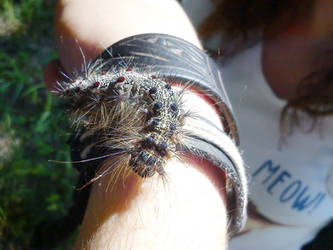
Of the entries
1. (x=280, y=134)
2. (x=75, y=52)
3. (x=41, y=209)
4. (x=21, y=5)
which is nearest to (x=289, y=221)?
(x=280, y=134)

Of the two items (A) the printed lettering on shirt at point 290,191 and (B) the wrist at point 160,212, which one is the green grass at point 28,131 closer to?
(B) the wrist at point 160,212

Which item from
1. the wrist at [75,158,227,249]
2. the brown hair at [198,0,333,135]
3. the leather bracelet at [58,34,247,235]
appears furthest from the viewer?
the brown hair at [198,0,333,135]

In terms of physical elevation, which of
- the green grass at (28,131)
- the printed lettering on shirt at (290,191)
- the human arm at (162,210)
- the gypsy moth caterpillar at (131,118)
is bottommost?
the printed lettering on shirt at (290,191)

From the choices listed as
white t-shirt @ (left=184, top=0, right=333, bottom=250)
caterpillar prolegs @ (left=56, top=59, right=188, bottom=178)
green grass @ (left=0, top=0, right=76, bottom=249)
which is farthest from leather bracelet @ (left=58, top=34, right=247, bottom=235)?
green grass @ (left=0, top=0, right=76, bottom=249)

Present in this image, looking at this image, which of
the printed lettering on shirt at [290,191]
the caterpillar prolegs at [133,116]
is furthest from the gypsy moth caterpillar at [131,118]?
the printed lettering on shirt at [290,191]

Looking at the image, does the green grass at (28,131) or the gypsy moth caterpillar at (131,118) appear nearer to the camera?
→ the gypsy moth caterpillar at (131,118)

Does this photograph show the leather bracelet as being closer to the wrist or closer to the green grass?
the wrist

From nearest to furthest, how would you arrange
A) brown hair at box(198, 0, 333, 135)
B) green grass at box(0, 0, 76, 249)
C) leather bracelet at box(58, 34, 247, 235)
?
leather bracelet at box(58, 34, 247, 235) → brown hair at box(198, 0, 333, 135) → green grass at box(0, 0, 76, 249)

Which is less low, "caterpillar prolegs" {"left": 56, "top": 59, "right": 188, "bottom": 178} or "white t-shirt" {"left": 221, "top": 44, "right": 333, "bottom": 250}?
"caterpillar prolegs" {"left": 56, "top": 59, "right": 188, "bottom": 178}
